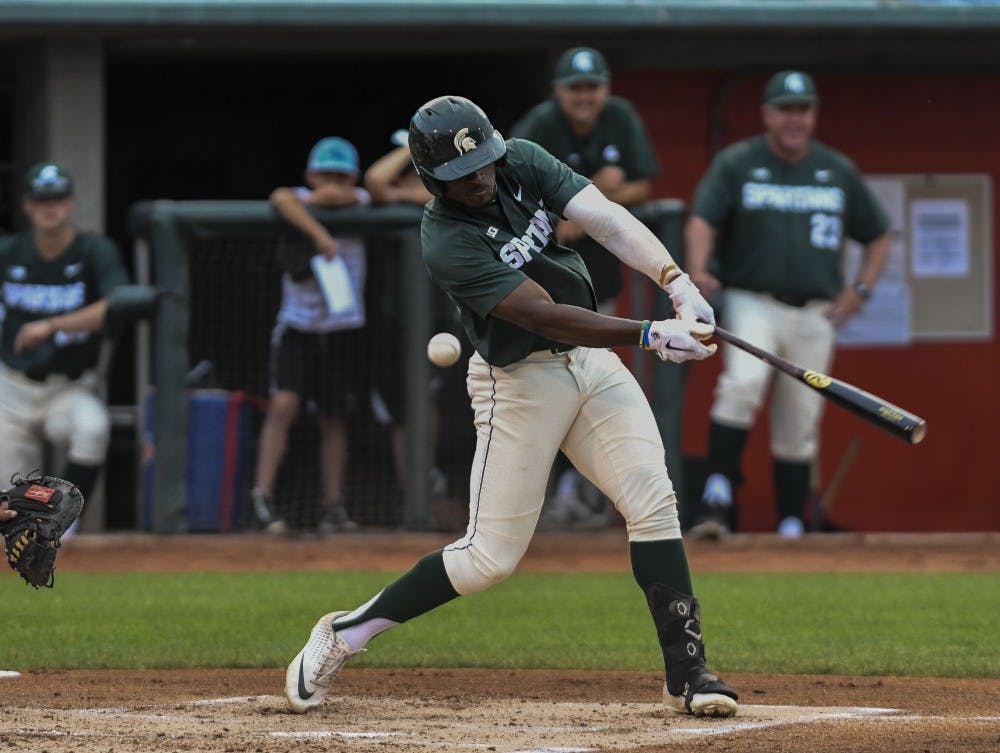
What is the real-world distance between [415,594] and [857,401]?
1428mm

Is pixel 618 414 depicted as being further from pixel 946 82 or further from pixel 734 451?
pixel 946 82

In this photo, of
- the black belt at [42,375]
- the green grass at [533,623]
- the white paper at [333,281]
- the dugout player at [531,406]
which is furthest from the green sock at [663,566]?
the black belt at [42,375]

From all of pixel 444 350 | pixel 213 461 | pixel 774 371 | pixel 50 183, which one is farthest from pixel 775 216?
pixel 444 350

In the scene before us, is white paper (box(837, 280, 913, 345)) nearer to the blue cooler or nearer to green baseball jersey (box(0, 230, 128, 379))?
the blue cooler

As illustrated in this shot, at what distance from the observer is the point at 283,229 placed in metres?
10.7

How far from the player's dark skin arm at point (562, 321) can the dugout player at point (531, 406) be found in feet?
0.27

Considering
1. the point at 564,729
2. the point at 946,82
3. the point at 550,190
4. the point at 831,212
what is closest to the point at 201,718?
the point at 564,729

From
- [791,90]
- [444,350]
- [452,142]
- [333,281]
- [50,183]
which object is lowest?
[444,350]

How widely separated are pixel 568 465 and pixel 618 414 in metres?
5.47

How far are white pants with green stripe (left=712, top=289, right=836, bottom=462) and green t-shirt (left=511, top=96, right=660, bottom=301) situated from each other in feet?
2.86

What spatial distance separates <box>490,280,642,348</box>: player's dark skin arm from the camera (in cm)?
531

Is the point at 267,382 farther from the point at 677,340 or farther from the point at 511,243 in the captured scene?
the point at 677,340

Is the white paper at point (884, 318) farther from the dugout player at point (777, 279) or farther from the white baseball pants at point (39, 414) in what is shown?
the white baseball pants at point (39, 414)

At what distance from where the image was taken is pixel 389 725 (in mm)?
5359
